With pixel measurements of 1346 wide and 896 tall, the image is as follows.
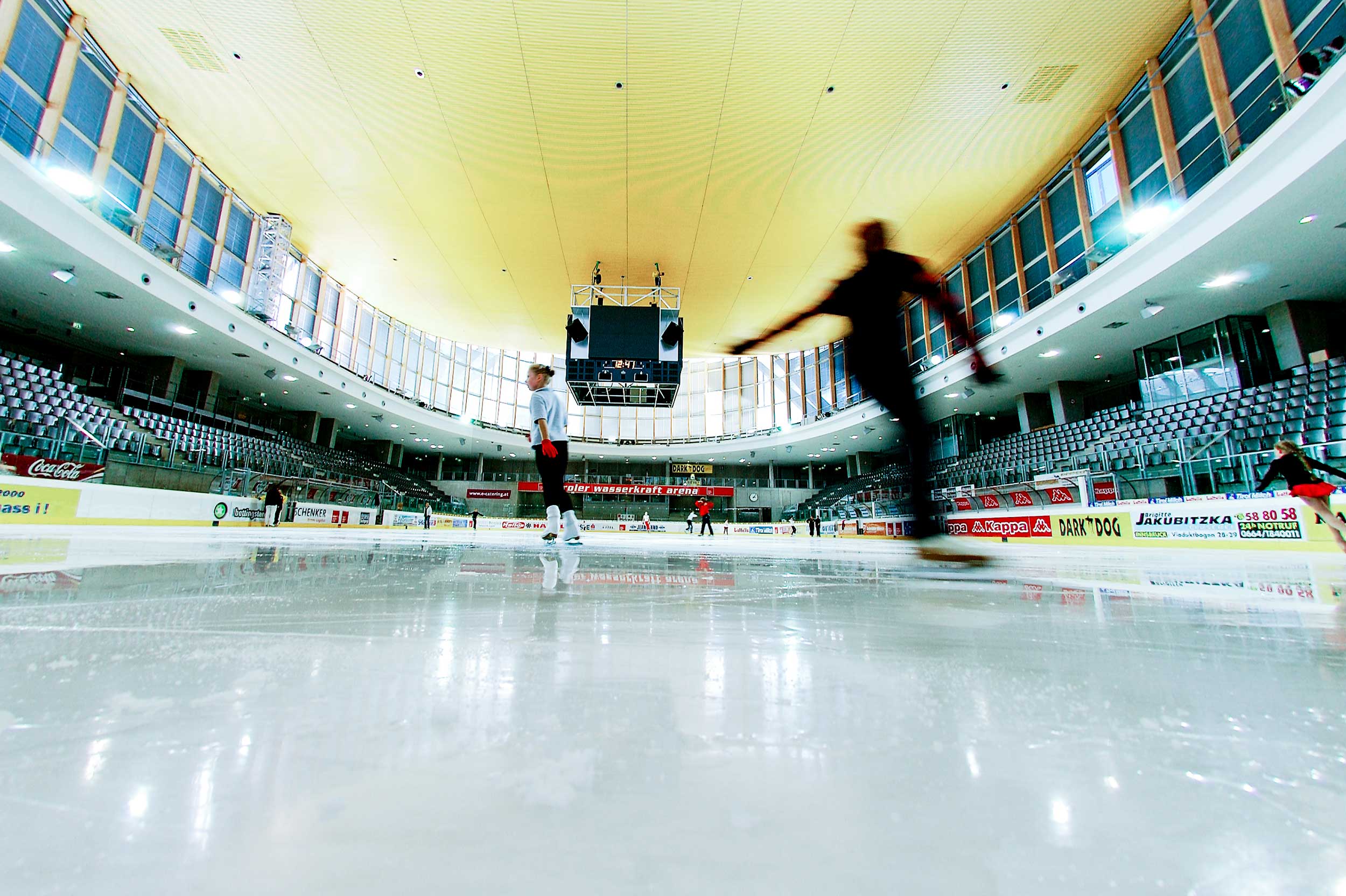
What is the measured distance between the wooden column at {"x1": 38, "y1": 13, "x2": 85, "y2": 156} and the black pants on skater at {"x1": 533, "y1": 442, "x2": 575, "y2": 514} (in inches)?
412

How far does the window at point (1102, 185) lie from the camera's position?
9.52 meters

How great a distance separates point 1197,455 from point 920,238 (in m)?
7.00

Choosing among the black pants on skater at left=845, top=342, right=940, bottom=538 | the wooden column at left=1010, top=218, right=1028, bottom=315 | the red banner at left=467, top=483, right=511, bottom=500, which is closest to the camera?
the black pants on skater at left=845, top=342, right=940, bottom=538

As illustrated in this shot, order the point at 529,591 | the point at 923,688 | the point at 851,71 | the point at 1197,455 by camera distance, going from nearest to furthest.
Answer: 1. the point at 923,688
2. the point at 529,591
3. the point at 1197,455
4. the point at 851,71

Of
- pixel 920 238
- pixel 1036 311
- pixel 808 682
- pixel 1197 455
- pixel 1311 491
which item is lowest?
pixel 808 682

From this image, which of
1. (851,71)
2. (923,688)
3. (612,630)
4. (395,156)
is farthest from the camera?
(395,156)

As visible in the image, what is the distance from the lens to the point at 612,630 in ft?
2.63

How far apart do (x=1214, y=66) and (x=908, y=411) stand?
9.00 metres

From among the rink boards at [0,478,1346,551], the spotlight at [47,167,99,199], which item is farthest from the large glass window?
the rink boards at [0,478,1346,551]

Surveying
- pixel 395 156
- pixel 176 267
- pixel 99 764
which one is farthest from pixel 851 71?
pixel 176 267

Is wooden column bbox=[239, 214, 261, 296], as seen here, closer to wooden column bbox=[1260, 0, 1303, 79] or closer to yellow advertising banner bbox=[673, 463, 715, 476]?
wooden column bbox=[1260, 0, 1303, 79]

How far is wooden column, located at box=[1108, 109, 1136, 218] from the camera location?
9.14 metres

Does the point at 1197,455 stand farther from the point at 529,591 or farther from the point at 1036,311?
the point at 529,591

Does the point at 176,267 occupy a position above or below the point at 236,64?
below
